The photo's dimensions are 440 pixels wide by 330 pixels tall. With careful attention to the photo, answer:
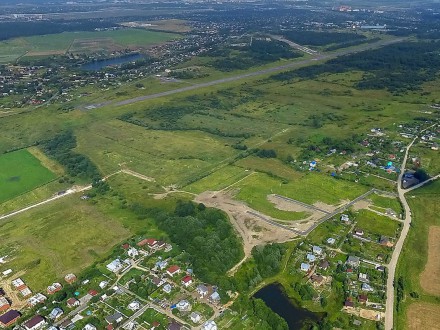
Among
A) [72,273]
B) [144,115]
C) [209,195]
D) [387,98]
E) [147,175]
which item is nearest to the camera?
[72,273]

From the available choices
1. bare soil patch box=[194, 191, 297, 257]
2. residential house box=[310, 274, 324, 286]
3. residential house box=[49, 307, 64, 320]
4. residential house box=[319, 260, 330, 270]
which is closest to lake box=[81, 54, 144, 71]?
bare soil patch box=[194, 191, 297, 257]

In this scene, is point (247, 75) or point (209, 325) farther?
point (247, 75)

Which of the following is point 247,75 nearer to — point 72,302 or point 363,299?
point 363,299

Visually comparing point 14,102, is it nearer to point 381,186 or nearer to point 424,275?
A: point 381,186

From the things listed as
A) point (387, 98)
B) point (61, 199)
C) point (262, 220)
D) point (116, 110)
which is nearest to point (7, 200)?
point (61, 199)

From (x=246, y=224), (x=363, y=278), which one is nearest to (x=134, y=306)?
(x=246, y=224)

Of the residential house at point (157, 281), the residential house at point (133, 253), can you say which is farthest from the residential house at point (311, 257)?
the residential house at point (133, 253)
